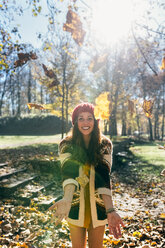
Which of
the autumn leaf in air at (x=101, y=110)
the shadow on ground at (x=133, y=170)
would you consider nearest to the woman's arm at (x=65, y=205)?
the autumn leaf in air at (x=101, y=110)

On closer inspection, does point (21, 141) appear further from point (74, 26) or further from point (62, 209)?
point (62, 209)

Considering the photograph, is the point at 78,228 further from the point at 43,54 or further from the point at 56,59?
the point at 43,54

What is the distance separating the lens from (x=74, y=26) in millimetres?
5188

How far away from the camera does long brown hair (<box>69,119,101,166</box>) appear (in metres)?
2.14

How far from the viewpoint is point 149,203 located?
19.1ft

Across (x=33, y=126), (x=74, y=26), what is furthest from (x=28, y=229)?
(x=33, y=126)

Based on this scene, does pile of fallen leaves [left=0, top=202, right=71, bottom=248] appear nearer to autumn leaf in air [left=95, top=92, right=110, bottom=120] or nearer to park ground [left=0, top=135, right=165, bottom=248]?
park ground [left=0, top=135, right=165, bottom=248]

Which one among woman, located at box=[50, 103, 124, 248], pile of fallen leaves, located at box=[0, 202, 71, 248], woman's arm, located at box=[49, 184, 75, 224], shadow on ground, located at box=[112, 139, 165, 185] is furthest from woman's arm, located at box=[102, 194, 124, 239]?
shadow on ground, located at box=[112, 139, 165, 185]

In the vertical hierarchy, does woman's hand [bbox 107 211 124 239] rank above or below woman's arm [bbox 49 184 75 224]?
below

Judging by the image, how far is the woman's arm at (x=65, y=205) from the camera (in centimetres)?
181

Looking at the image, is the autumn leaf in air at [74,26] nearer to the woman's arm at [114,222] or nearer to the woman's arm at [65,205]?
the woman's arm at [65,205]

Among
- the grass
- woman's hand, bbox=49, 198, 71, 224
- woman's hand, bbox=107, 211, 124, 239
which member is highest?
woman's hand, bbox=49, 198, 71, 224

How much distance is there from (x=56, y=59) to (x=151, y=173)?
30.0 ft

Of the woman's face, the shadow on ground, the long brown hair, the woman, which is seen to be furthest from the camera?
the shadow on ground
